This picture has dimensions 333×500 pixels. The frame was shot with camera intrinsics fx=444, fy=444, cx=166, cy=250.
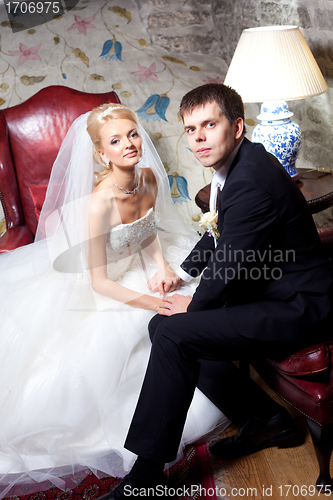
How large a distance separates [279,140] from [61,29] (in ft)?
6.93

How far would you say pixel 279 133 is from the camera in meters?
2.33

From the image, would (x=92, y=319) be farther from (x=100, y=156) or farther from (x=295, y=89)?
(x=295, y=89)

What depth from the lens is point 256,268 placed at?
1.52 m

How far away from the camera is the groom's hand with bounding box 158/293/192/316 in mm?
1756

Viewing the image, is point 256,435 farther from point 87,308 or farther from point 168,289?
point 87,308

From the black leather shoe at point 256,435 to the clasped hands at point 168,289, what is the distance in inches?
20.7

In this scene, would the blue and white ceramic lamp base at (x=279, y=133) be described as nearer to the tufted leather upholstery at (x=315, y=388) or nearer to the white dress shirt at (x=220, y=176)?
the white dress shirt at (x=220, y=176)

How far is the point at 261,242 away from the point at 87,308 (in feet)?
2.92

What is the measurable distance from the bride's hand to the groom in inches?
18.3

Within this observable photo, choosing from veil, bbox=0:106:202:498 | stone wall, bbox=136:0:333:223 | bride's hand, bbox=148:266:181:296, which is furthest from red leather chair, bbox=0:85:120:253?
stone wall, bbox=136:0:333:223

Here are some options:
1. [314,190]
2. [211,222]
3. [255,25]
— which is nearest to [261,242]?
[211,222]

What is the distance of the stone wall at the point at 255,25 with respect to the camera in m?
2.50

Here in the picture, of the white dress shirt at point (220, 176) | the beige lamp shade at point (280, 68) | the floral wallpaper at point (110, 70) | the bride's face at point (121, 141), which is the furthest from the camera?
the floral wallpaper at point (110, 70)

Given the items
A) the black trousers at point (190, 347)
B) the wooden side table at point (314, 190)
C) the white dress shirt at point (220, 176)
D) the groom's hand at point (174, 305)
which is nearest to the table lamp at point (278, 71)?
the wooden side table at point (314, 190)
